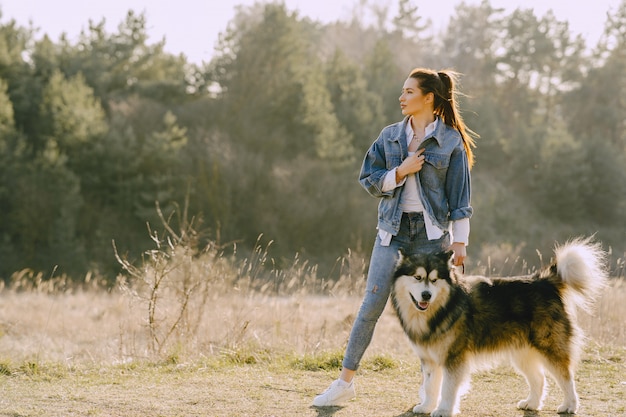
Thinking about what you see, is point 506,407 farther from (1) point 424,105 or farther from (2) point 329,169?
(2) point 329,169

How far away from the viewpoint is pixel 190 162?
26266 millimetres

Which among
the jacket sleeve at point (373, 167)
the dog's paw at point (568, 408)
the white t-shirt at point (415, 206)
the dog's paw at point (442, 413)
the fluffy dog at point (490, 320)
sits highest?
the jacket sleeve at point (373, 167)

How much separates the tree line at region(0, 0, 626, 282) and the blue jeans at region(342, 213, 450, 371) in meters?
18.2

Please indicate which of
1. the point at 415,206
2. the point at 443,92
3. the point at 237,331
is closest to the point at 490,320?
the point at 415,206

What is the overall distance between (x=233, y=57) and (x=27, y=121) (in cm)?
841

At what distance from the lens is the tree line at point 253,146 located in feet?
79.0

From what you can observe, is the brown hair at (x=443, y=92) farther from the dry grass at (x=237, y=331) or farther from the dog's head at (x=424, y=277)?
the dry grass at (x=237, y=331)

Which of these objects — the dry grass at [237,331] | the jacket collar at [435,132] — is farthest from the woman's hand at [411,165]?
the dry grass at [237,331]

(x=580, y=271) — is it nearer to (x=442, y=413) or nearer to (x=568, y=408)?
(x=568, y=408)

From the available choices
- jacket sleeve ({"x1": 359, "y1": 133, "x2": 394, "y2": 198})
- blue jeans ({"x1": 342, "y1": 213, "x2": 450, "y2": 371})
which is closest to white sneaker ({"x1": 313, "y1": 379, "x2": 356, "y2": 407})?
blue jeans ({"x1": 342, "y1": 213, "x2": 450, "y2": 371})

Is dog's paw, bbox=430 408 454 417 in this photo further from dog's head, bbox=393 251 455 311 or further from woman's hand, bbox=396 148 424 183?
woman's hand, bbox=396 148 424 183

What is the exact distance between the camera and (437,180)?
414cm

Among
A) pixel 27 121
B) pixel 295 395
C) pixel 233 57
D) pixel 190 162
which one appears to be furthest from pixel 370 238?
pixel 295 395

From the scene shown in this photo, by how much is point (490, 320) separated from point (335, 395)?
1020 mm
